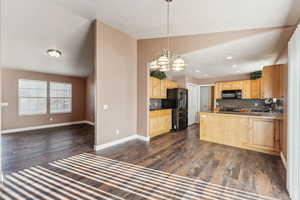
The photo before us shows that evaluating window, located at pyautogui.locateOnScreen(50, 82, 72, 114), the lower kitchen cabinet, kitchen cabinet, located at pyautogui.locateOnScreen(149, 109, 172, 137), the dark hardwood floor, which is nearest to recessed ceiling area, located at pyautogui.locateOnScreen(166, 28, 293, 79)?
the lower kitchen cabinet

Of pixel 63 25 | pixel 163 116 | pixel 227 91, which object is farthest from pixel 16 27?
pixel 227 91

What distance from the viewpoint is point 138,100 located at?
4.87m

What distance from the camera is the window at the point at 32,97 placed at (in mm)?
6078

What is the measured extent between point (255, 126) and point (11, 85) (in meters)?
8.73

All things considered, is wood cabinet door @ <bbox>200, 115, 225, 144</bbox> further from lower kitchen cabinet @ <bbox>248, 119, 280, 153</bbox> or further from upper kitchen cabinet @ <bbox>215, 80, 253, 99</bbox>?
upper kitchen cabinet @ <bbox>215, 80, 253, 99</bbox>

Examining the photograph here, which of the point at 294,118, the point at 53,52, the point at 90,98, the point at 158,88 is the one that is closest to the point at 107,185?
the point at 294,118

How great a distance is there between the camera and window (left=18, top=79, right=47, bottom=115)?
6.08m

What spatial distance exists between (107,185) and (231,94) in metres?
6.42

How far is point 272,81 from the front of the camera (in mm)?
3684

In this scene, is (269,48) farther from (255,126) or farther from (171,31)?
(171,31)

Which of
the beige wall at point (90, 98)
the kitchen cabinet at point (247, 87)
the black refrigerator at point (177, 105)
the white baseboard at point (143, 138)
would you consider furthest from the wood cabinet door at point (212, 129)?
the beige wall at point (90, 98)

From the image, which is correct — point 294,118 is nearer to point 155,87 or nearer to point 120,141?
point 120,141

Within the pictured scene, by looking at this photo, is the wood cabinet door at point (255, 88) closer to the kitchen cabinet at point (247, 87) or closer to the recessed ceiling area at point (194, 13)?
the kitchen cabinet at point (247, 87)

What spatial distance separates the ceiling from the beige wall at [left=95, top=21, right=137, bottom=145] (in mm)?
371
